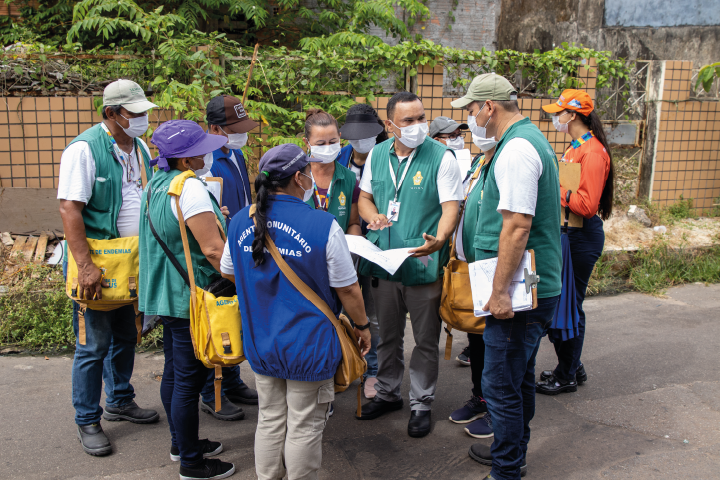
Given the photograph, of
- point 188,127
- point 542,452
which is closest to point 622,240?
point 542,452

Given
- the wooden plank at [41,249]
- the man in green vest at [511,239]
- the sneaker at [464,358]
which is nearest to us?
the man in green vest at [511,239]

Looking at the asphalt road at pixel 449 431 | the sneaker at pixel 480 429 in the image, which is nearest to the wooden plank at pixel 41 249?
the asphalt road at pixel 449 431

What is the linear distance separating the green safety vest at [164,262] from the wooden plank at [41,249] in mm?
3092

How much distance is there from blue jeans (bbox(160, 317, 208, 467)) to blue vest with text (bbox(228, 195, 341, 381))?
0.65 m

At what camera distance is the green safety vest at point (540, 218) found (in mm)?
2695

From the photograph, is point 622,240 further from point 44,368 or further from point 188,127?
point 44,368

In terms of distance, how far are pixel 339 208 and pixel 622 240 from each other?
476 centimetres

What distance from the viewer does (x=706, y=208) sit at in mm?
8375

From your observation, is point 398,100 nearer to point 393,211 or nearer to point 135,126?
point 393,211

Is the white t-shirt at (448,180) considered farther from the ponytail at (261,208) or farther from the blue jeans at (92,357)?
the blue jeans at (92,357)

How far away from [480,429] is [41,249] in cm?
456

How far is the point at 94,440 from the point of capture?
3279 millimetres

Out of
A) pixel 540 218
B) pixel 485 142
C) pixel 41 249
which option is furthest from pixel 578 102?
pixel 41 249

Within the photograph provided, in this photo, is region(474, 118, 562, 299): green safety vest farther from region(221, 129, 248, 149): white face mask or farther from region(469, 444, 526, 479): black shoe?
region(221, 129, 248, 149): white face mask
